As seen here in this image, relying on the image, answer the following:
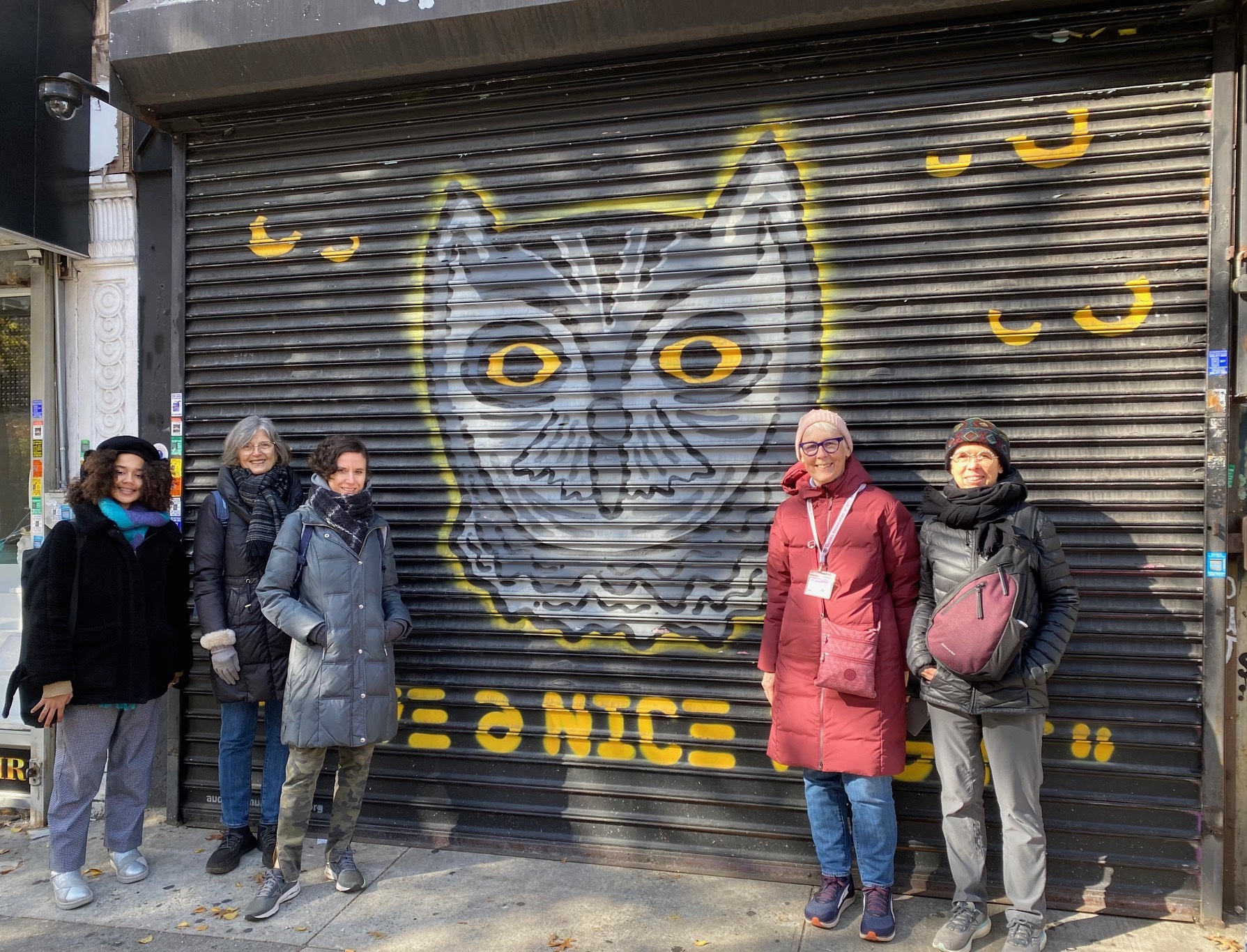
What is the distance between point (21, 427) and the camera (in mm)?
5176

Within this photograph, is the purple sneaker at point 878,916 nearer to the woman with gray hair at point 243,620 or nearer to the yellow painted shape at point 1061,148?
Result: the woman with gray hair at point 243,620

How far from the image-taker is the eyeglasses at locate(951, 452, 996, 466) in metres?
3.36

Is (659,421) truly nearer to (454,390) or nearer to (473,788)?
(454,390)

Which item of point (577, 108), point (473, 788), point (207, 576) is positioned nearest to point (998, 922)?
point (473, 788)

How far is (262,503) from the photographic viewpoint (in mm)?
4098

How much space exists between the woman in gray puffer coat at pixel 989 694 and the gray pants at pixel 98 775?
11.8 feet

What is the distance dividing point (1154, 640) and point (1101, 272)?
62.3 inches

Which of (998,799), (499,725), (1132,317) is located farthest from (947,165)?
(499,725)

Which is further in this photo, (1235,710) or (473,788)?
(473,788)

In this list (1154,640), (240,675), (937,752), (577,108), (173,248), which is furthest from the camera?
(173,248)

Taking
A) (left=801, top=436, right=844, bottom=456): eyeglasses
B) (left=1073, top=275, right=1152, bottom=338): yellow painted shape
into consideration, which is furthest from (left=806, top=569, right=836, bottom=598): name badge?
(left=1073, top=275, right=1152, bottom=338): yellow painted shape

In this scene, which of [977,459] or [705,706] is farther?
[705,706]

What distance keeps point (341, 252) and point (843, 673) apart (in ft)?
11.0

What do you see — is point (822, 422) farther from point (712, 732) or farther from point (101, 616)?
point (101, 616)
